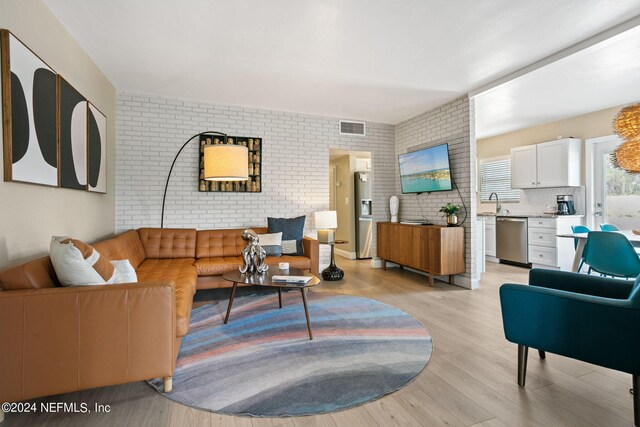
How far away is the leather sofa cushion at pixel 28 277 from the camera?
162 centimetres

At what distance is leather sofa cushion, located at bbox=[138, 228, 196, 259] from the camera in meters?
4.07

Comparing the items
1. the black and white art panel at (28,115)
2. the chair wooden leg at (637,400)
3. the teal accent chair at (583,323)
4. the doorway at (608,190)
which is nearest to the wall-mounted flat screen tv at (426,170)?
the doorway at (608,190)

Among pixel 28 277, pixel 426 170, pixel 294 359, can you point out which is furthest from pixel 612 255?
pixel 28 277

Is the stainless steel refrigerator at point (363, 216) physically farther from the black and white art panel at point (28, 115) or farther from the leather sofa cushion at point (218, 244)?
the black and white art panel at point (28, 115)

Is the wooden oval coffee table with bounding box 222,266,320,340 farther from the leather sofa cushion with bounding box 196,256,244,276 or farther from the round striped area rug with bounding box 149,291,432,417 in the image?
the leather sofa cushion with bounding box 196,256,244,276

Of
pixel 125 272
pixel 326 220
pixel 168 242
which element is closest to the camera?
pixel 125 272

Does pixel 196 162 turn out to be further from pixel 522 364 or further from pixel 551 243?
pixel 551 243

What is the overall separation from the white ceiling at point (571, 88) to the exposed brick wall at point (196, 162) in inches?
80.1

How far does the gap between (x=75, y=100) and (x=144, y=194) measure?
5.85 feet

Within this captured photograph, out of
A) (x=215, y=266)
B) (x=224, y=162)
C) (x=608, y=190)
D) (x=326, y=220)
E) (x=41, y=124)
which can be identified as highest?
(x=41, y=124)

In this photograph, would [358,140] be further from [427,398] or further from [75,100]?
[427,398]

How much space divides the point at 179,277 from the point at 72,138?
1.52 meters

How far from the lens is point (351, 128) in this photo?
18.3ft

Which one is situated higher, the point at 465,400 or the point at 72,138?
the point at 72,138
